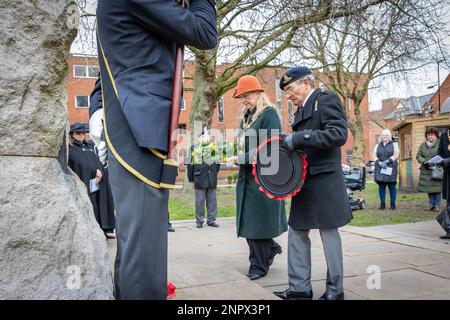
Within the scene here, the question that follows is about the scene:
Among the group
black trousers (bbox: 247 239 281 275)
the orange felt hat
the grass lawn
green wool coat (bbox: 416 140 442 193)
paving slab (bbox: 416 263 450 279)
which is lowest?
the grass lawn

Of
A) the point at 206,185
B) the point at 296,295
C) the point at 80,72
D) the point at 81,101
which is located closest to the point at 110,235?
the point at 206,185

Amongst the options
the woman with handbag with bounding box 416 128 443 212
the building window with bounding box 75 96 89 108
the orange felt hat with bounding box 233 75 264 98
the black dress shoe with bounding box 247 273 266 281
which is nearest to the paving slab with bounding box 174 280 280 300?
the black dress shoe with bounding box 247 273 266 281

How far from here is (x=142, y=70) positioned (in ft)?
6.66

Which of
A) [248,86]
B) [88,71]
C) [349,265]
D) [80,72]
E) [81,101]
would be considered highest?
[80,72]

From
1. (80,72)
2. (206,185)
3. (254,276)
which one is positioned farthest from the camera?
(80,72)

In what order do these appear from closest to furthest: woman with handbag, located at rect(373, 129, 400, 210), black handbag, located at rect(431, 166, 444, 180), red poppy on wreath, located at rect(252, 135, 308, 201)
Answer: red poppy on wreath, located at rect(252, 135, 308, 201), black handbag, located at rect(431, 166, 444, 180), woman with handbag, located at rect(373, 129, 400, 210)

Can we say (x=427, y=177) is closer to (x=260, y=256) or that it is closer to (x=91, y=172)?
(x=260, y=256)

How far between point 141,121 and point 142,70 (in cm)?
26

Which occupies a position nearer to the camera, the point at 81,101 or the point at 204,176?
the point at 204,176

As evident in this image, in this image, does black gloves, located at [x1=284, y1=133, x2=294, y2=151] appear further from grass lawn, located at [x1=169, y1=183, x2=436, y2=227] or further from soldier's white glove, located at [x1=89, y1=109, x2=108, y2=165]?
grass lawn, located at [x1=169, y1=183, x2=436, y2=227]

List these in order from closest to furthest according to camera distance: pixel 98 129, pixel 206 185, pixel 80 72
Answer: pixel 98 129 < pixel 206 185 < pixel 80 72

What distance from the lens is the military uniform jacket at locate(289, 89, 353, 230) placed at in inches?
137

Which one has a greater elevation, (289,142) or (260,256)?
(289,142)

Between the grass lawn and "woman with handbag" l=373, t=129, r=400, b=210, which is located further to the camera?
"woman with handbag" l=373, t=129, r=400, b=210
